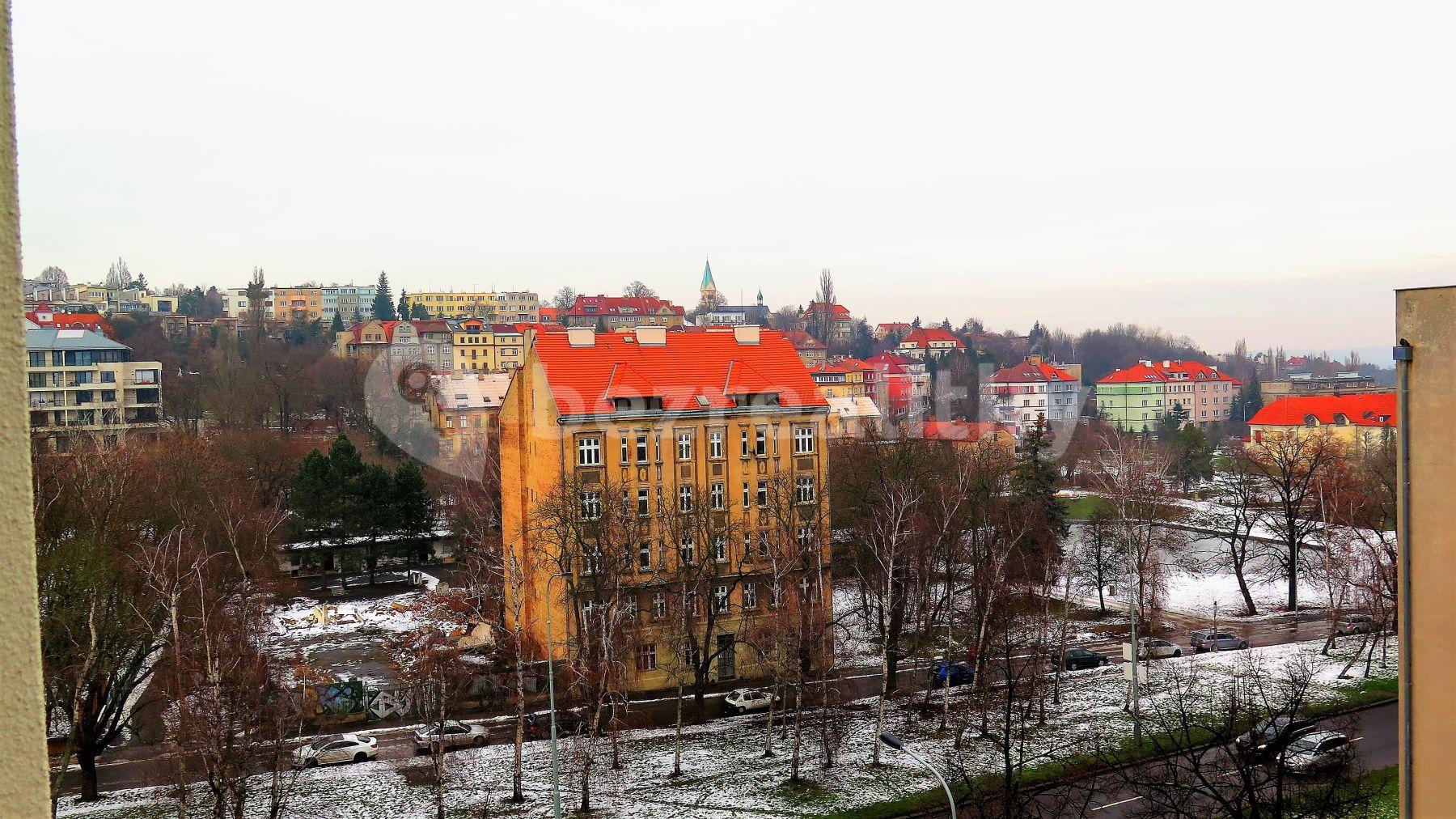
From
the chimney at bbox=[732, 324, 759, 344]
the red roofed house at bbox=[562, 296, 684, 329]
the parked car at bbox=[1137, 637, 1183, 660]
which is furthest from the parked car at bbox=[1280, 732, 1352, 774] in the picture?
the red roofed house at bbox=[562, 296, 684, 329]

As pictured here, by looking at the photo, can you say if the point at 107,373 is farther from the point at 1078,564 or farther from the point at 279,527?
the point at 1078,564

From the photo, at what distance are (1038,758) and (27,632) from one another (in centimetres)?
2582

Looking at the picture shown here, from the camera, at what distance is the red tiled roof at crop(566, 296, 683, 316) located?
453 ft

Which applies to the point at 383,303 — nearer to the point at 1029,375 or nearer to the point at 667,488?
the point at 1029,375

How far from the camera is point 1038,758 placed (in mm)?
24891

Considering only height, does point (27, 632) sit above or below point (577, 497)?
above

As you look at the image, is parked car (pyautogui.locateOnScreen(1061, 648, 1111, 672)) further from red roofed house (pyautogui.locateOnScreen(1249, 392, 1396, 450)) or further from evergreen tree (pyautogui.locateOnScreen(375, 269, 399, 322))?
evergreen tree (pyautogui.locateOnScreen(375, 269, 399, 322))

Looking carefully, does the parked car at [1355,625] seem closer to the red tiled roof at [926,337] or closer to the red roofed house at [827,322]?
the red tiled roof at [926,337]

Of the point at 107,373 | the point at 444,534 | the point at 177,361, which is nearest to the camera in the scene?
the point at 444,534

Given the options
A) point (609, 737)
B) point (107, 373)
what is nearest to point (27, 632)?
point (609, 737)

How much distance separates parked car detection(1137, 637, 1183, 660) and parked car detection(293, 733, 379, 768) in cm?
2134

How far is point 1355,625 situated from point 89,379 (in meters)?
73.3

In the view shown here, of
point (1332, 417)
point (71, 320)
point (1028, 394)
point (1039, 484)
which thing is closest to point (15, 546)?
point (1039, 484)

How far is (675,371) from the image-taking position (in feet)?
110
